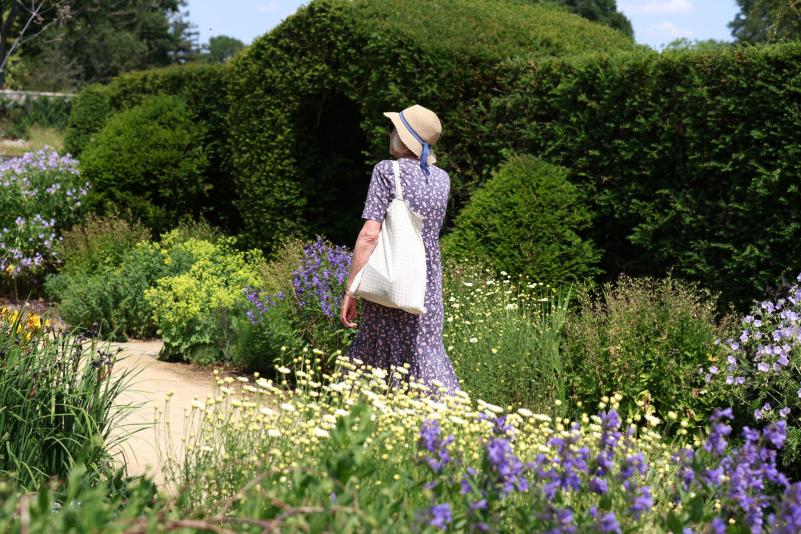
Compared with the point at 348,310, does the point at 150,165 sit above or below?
above

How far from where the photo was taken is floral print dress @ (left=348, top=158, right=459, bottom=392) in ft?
13.6

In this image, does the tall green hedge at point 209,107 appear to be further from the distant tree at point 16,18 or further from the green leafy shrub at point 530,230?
the green leafy shrub at point 530,230

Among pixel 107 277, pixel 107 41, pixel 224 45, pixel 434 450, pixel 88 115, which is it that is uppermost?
pixel 224 45

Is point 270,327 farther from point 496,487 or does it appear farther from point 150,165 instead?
point 150,165

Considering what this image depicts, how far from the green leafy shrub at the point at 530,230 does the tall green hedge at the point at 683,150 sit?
0.30 metres

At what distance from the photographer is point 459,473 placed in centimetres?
248

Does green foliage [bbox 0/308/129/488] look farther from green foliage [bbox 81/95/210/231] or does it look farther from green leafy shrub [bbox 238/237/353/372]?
green foliage [bbox 81/95/210/231]

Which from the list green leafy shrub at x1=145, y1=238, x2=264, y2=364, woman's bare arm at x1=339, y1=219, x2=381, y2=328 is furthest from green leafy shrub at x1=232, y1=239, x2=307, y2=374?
woman's bare arm at x1=339, y1=219, x2=381, y2=328

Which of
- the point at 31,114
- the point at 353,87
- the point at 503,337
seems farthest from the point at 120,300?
the point at 31,114

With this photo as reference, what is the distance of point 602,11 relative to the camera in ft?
155

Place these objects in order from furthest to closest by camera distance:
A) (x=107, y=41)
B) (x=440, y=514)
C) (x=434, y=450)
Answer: (x=107, y=41) < (x=434, y=450) < (x=440, y=514)

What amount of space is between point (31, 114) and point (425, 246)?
2890 cm

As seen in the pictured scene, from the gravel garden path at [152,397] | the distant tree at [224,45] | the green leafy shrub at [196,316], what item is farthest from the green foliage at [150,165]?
the distant tree at [224,45]

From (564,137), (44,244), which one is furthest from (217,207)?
(564,137)
